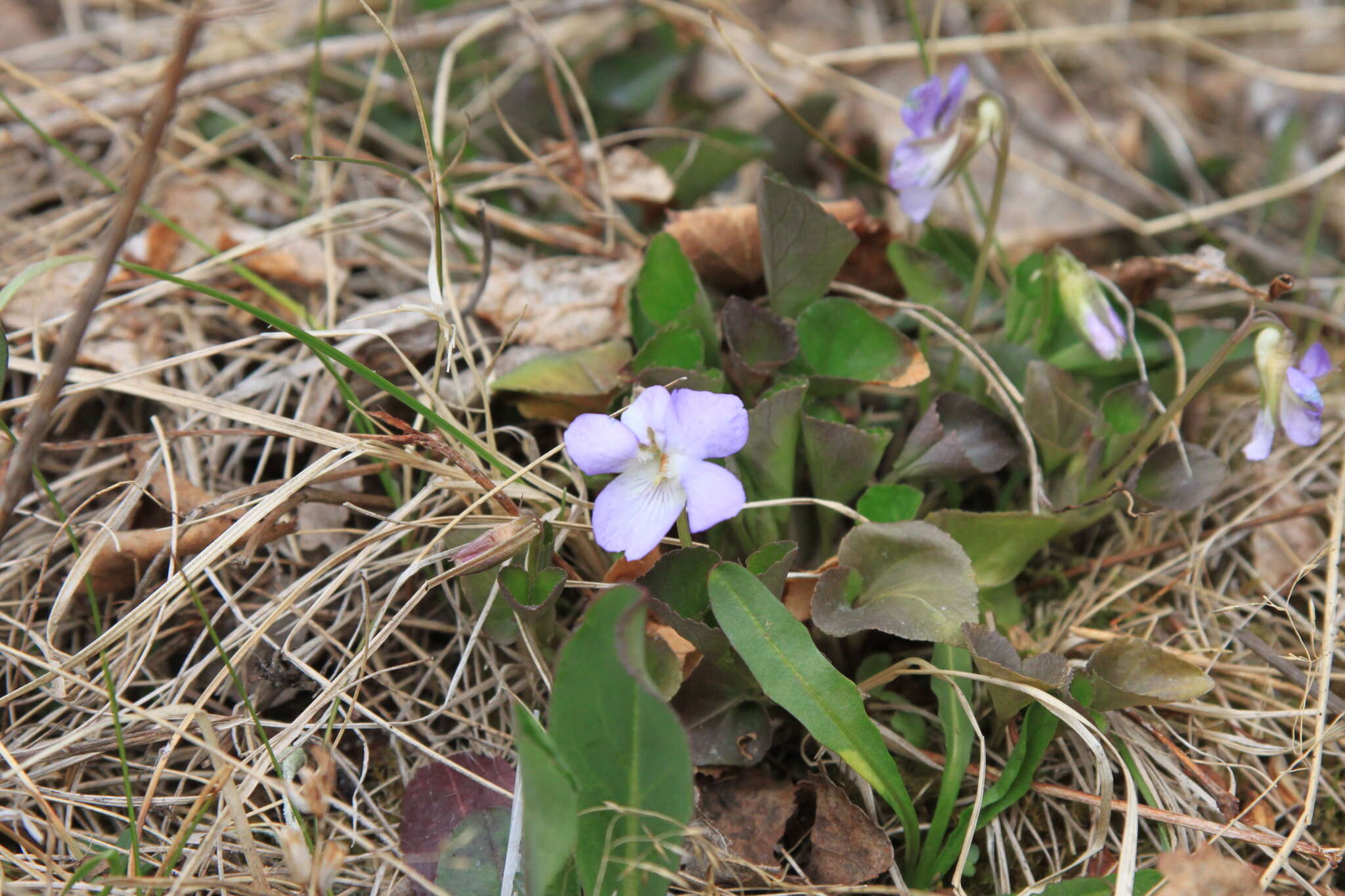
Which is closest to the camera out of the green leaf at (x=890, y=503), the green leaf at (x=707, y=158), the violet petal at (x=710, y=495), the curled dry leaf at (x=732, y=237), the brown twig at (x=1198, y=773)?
the violet petal at (x=710, y=495)

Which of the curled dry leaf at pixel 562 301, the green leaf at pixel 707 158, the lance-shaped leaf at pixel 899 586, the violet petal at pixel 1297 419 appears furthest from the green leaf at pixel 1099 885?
the green leaf at pixel 707 158

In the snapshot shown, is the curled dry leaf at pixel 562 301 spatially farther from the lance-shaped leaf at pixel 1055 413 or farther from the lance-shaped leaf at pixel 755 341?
the lance-shaped leaf at pixel 1055 413

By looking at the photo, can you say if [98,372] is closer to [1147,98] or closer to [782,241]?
[782,241]

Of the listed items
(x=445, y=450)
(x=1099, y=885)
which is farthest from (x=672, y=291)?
(x=1099, y=885)

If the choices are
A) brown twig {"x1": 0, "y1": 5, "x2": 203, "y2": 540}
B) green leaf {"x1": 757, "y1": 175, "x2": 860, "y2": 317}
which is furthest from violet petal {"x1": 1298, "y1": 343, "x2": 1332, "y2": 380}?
brown twig {"x1": 0, "y1": 5, "x2": 203, "y2": 540}

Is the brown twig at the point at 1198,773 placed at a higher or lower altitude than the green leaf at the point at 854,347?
lower

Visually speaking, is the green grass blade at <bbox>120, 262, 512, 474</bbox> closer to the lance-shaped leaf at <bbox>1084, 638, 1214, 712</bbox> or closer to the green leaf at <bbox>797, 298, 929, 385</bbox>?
the green leaf at <bbox>797, 298, 929, 385</bbox>

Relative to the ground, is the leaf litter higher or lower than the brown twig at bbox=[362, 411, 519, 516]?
lower
